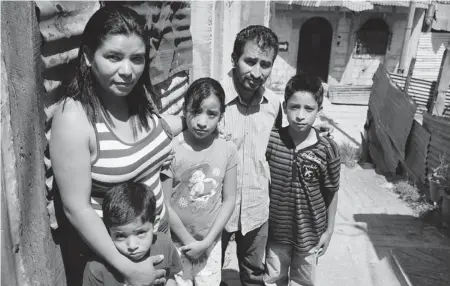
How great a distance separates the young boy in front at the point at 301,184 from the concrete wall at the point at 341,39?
13.9 meters

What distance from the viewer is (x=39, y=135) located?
5.47ft

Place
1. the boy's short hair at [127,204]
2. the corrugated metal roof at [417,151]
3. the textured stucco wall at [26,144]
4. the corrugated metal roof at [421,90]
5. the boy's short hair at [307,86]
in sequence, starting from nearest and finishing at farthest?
the textured stucco wall at [26,144], the boy's short hair at [127,204], the boy's short hair at [307,86], the corrugated metal roof at [417,151], the corrugated metal roof at [421,90]

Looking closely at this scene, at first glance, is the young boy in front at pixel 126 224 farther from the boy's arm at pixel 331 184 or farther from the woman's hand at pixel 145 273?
the boy's arm at pixel 331 184

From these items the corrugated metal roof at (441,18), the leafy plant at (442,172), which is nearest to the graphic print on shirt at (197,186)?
the leafy plant at (442,172)

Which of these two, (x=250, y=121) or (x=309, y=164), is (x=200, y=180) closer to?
(x=250, y=121)

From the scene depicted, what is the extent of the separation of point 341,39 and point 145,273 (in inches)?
629

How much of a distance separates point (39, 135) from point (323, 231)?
71.8 inches

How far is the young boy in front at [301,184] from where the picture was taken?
251 centimetres

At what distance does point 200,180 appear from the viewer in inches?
91.2

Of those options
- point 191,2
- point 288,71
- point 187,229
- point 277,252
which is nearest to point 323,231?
point 277,252

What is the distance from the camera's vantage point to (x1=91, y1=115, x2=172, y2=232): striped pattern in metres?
1.64

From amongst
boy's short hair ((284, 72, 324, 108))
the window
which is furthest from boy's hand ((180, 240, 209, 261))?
the window

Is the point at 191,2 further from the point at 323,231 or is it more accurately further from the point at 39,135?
the point at 39,135

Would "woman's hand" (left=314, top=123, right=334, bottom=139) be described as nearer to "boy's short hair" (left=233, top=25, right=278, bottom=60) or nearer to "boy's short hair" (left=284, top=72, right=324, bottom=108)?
"boy's short hair" (left=284, top=72, right=324, bottom=108)
